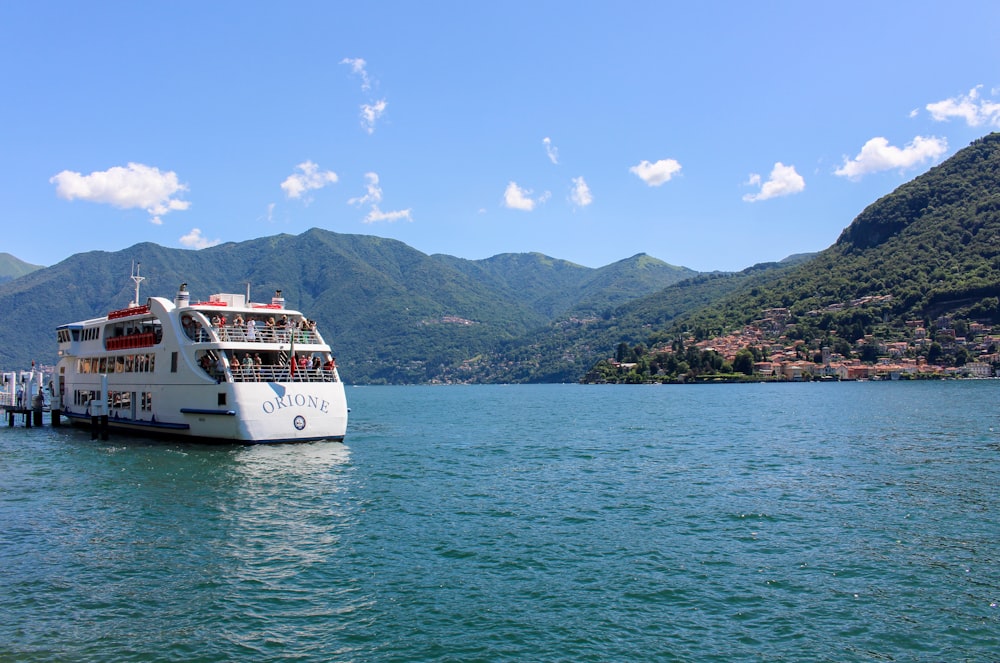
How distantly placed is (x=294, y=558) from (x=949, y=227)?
214591 millimetres

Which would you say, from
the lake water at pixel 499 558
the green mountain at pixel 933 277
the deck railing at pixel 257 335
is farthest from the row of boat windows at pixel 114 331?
the green mountain at pixel 933 277

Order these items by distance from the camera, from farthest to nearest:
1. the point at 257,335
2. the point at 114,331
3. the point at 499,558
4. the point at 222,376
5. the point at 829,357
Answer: the point at 829,357 → the point at 114,331 → the point at 257,335 → the point at 222,376 → the point at 499,558

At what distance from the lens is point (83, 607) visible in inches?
509

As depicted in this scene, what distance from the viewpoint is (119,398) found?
43.6m

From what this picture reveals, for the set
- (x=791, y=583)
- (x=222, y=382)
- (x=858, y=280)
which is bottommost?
(x=791, y=583)

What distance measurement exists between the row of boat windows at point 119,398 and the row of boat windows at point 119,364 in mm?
1349

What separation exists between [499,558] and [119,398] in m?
36.3

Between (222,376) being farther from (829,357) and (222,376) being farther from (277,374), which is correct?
(829,357)

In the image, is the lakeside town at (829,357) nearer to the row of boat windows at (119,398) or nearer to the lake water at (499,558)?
the lake water at (499,558)

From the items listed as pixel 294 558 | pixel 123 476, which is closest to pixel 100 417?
pixel 123 476

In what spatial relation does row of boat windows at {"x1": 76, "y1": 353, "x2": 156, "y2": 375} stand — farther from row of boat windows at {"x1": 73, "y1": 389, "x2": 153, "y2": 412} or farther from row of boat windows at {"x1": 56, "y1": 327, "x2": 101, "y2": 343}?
row of boat windows at {"x1": 56, "y1": 327, "x2": 101, "y2": 343}

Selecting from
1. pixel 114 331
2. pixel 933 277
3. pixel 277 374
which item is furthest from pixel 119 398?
pixel 933 277

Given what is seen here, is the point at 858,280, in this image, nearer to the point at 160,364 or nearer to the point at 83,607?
the point at 160,364

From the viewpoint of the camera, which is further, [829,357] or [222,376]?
[829,357]
